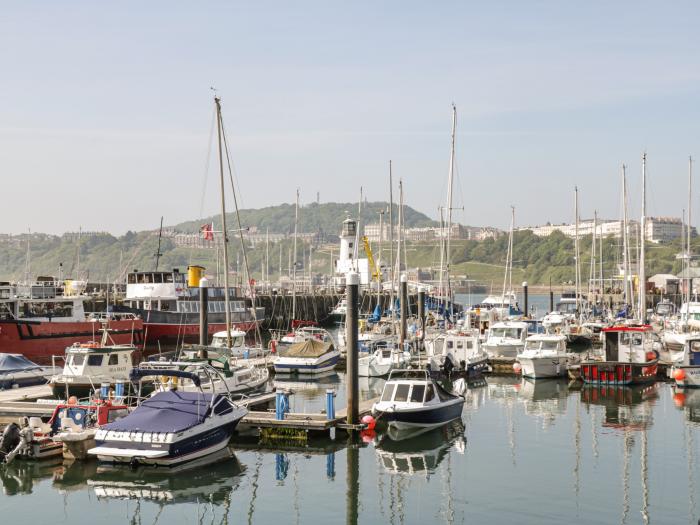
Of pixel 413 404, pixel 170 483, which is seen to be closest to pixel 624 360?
pixel 413 404

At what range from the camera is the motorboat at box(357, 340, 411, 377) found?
5166cm

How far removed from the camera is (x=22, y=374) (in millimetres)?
42625

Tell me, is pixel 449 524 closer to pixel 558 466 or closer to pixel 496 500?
pixel 496 500

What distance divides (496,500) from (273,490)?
21.4 feet

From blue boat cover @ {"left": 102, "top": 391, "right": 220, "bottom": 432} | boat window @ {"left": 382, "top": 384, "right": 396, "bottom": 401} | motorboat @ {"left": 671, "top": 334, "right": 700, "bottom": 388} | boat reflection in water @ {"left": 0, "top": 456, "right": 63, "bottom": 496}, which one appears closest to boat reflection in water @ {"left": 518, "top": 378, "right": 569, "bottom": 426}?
motorboat @ {"left": 671, "top": 334, "right": 700, "bottom": 388}

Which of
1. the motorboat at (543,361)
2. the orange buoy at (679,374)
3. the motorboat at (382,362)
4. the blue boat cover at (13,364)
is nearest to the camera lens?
the blue boat cover at (13,364)

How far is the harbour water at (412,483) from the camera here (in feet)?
79.3

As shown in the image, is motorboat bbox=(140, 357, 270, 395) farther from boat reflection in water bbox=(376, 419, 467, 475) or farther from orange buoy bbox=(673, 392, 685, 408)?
orange buoy bbox=(673, 392, 685, 408)

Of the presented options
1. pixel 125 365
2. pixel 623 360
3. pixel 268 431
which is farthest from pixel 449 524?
pixel 623 360

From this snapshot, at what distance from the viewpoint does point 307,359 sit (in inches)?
2108

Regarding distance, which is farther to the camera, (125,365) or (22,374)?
(22,374)

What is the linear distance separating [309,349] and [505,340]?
43.7 ft

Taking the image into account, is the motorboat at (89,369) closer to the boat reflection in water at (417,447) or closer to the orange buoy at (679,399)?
the boat reflection in water at (417,447)

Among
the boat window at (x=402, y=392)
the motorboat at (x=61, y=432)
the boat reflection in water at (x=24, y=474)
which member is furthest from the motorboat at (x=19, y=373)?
the boat window at (x=402, y=392)
